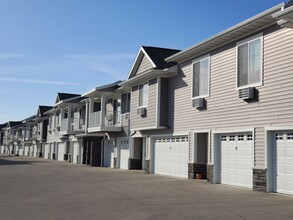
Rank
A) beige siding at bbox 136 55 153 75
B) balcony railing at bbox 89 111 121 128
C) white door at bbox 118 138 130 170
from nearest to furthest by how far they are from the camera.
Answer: beige siding at bbox 136 55 153 75, white door at bbox 118 138 130 170, balcony railing at bbox 89 111 121 128

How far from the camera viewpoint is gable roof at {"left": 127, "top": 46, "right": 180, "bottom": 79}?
74.6 ft

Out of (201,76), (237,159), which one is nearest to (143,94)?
(201,76)

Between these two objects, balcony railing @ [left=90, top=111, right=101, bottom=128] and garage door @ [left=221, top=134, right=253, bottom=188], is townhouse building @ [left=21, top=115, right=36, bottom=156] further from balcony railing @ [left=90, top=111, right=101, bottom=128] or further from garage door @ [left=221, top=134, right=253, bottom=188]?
garage door @ [left=221, top=134, right=253, bottom=188]

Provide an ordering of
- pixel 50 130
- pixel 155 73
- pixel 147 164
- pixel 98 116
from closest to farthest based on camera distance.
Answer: pixel 155 73
pixel 147 164
pixel 98 116
pixel 50 130

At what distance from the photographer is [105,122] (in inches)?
1186

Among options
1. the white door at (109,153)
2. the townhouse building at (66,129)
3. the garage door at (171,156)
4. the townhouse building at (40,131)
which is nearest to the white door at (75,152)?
the townhouse building at (66,129)

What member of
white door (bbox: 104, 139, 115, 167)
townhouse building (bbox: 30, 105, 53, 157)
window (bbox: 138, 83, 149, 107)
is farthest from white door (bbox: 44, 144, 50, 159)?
window (bbox: 138, 83, 149, 107)

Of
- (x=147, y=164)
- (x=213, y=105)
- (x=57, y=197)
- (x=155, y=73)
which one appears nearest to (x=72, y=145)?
(x=147, y=164)

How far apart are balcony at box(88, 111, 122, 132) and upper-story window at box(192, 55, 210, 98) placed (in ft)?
34.7

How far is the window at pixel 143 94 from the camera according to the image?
77.0ft

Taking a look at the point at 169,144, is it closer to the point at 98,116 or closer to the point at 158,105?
the point at 158,105

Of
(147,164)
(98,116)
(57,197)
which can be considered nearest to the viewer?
(57,197)

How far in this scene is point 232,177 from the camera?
52.4 feet

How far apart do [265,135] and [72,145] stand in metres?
30.5
